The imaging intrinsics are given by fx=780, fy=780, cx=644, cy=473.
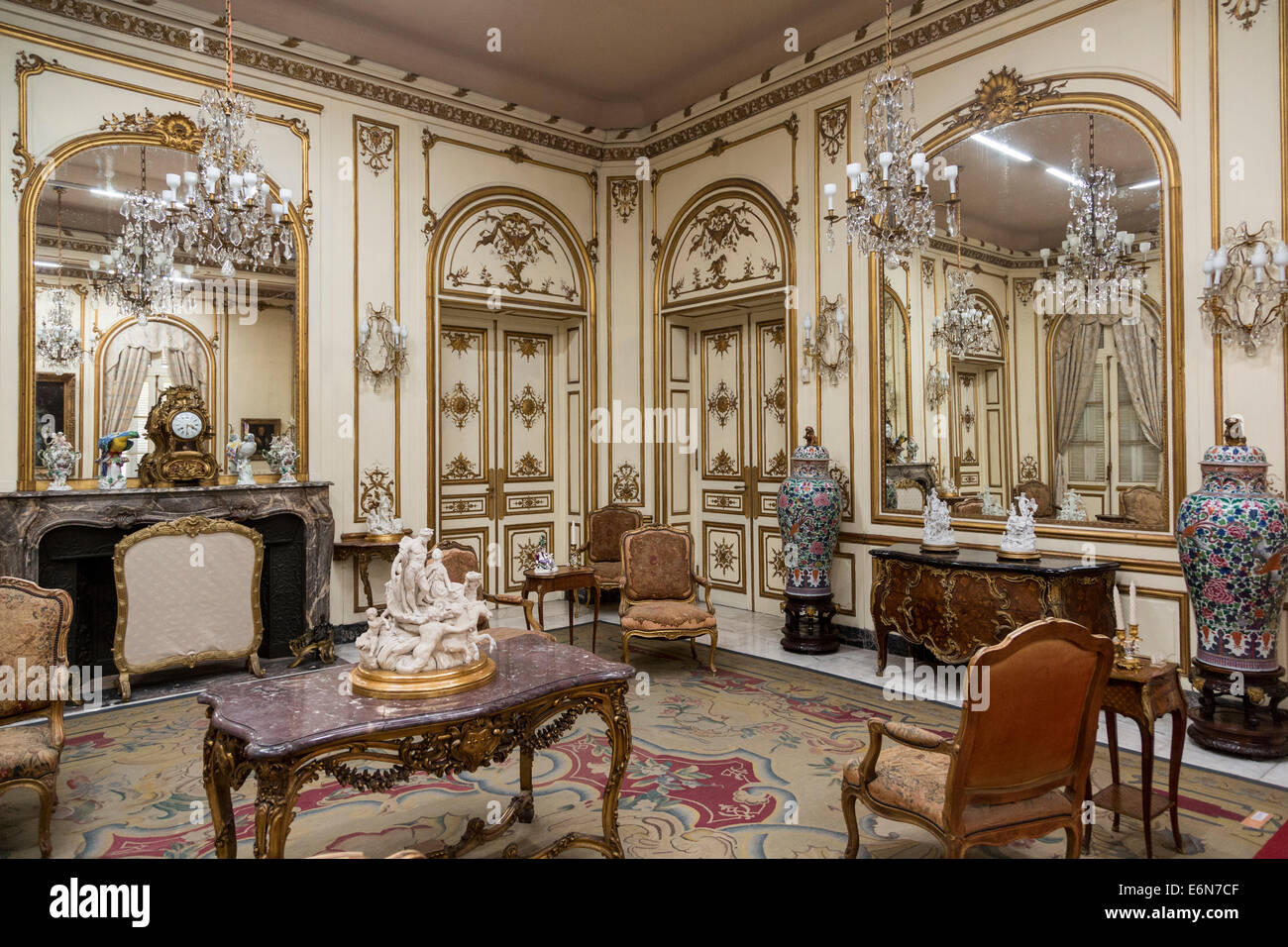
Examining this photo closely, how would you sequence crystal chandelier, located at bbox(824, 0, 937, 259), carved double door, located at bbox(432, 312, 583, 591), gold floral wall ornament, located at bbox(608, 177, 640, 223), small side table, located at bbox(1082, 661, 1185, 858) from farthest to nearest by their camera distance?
gold floral wall ornament, located at bbox(608, 177, 640, 223)
carved double door, located at bbox(432, 312, 583, 591)
crystal chandelier, located at bbox(824, 0, 937, 259)
small side table, located at bbox(1082, 661, 1185, 858)

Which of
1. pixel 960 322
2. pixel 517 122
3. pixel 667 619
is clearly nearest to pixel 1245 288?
pixel 960 322

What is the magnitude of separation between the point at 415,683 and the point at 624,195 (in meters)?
6.49

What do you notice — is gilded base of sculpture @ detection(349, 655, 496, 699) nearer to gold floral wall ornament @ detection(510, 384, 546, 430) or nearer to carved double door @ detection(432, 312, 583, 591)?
carved double door @ detection(432, 312, 583, 591)

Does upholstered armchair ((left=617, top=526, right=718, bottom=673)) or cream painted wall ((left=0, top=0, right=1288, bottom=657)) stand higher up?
cream painted wall ((left=0, top=0, right=1288, bottom=657))

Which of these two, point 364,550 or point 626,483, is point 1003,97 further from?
point 364,550

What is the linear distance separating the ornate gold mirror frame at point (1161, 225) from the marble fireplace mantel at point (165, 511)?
Result: 421 centimetres

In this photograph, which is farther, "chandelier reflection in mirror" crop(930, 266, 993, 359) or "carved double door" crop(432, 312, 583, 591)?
"carved double door" crop(432, 312, 583, 591)

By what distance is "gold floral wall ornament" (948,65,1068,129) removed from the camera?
200 inches

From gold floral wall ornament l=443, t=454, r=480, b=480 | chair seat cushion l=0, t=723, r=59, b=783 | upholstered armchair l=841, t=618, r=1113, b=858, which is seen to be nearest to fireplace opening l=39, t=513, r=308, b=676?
gold floral wall ornament l=443, t=454, r=480, b=480

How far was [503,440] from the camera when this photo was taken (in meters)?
7.61

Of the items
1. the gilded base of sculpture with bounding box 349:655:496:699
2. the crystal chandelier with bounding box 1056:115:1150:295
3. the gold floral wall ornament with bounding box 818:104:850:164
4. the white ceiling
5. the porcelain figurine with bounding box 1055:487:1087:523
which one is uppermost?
the white ceiling

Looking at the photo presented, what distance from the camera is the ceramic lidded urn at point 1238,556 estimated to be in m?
3.72

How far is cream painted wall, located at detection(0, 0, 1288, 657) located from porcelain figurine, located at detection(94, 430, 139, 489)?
47 centimetres

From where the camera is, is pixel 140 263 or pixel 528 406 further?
pixel 528 406
